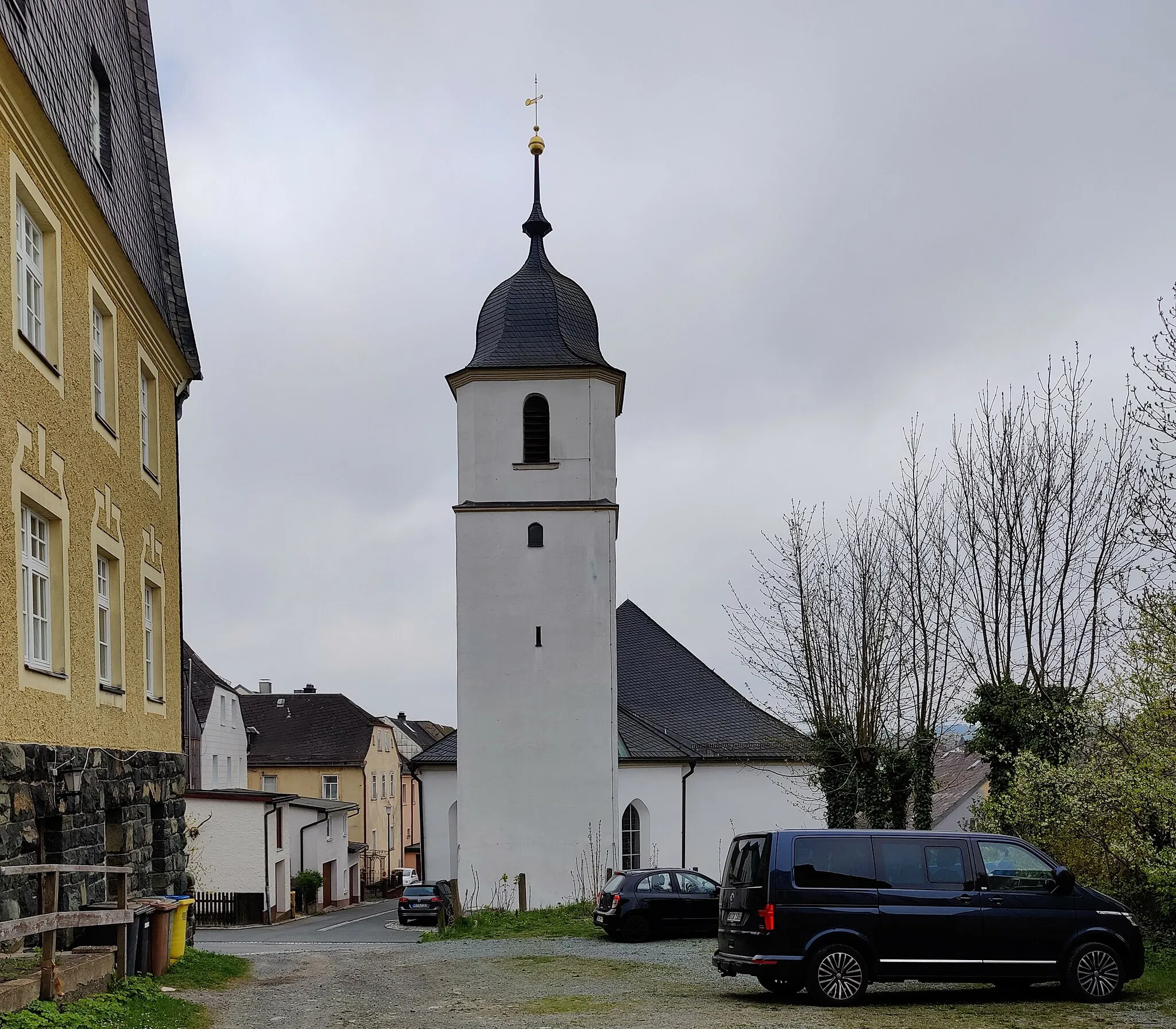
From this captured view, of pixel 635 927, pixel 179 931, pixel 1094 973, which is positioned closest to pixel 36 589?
pixel 179 931

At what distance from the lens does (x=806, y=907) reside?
1291 cm

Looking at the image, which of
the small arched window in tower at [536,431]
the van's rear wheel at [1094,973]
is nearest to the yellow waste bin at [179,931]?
the van's rear wheel at [1094,973]

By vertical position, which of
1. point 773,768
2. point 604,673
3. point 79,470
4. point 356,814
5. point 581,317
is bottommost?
point 356,814

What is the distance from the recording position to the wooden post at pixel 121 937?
39.7ft

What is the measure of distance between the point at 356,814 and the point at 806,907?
5506 centimetres

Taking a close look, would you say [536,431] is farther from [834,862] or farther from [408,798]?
[408,798]

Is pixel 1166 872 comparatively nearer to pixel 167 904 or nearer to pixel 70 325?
pixel 167 904

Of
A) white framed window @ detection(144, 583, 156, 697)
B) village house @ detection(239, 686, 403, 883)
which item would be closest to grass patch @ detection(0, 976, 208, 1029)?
white framed window @ detection(144, 583, 156, 697)

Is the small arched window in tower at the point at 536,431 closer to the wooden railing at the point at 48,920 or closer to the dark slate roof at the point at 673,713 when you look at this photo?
the dark slate roof at the point at 673,713

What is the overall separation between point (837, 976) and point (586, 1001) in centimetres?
236

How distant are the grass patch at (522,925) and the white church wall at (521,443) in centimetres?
927

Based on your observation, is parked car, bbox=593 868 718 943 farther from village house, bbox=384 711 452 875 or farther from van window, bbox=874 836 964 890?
village house, bbox=384 711 452 875

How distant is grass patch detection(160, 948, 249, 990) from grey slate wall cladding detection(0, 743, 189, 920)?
0.91 metres

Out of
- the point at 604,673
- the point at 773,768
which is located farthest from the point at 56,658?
the point at 773,768
